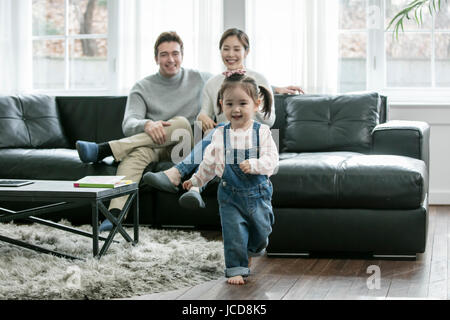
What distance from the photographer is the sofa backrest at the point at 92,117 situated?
4531 millimetres

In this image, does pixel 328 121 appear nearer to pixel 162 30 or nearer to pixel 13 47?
pixel 162 30

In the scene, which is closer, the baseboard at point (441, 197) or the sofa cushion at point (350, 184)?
the sofa cushion at point (350, 184)

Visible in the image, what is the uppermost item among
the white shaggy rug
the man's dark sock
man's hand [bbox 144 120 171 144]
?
man's hand [bbox 144 120 171 144]

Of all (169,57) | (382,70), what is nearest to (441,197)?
(382,70)

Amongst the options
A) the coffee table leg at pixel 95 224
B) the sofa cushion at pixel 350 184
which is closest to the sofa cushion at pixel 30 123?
the coffee table leg at pixel 95 224

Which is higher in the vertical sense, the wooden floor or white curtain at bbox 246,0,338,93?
white curtain at bbox 246,0,338,93

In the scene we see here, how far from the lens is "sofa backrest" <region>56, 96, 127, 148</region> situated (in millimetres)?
4531

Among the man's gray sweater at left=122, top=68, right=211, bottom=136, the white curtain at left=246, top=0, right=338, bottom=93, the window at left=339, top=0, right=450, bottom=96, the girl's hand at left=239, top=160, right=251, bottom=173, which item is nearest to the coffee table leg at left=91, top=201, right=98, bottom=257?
the girl's hand at left=239, top=160, right=251, bottom=173

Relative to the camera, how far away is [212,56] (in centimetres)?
491

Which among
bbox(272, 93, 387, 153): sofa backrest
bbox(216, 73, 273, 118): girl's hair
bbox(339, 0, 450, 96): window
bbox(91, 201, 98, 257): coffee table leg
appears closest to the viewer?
bbox(216, 73, 273, 118): girl's hair

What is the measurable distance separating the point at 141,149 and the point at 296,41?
1506 mm

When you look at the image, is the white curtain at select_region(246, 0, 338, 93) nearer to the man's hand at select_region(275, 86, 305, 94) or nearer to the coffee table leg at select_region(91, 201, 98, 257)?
the man's hand at select_region(275, 86, 305, 94)

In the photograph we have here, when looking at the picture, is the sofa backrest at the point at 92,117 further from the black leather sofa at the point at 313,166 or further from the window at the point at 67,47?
the window at the point at 67,47
